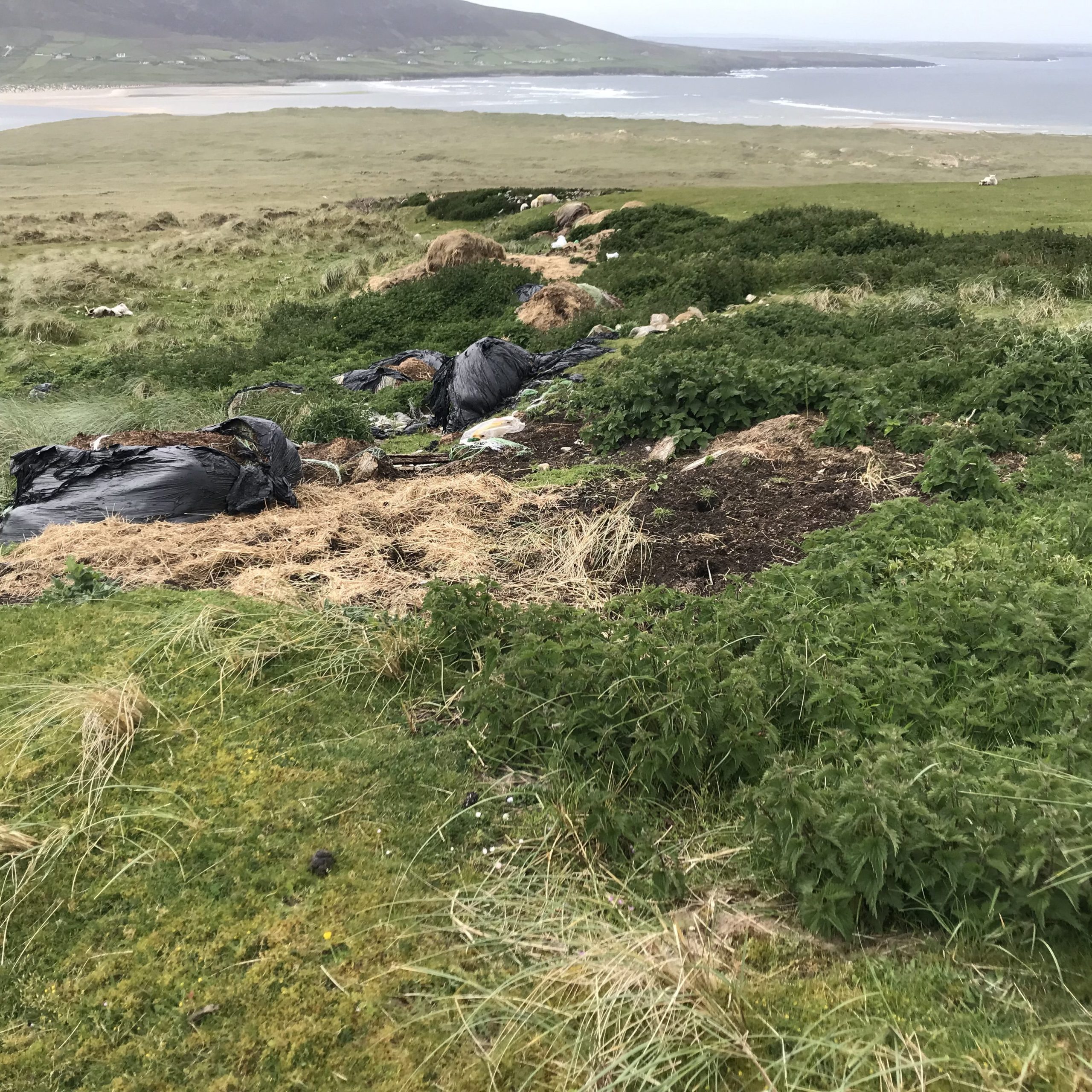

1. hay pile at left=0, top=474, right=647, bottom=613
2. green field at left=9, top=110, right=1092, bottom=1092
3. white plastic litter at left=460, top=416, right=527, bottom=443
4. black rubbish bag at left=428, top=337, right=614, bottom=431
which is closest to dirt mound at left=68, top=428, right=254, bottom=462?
green field at left=9, top=110, right=1092, bottom=1092

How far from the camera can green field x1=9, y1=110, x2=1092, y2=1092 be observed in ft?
7.42

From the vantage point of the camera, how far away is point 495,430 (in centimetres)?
870

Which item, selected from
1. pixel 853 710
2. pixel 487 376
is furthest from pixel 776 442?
pixel 487 376

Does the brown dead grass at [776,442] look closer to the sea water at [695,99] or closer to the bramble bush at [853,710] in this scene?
the bramble bush at [853,710]

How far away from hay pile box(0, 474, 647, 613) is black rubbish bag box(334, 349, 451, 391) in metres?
5.65

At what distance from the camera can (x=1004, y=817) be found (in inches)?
91.7

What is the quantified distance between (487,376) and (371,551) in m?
5.21

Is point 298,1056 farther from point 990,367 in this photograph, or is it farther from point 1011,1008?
point 990,367

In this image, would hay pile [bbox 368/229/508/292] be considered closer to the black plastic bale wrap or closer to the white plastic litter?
the white plastic litter

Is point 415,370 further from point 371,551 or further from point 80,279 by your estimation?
point 80,279

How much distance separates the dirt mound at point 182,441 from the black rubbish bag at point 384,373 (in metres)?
4.56

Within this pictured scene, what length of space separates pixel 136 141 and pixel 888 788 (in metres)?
72.2

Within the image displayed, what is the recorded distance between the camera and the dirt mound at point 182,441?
6930 millimetres

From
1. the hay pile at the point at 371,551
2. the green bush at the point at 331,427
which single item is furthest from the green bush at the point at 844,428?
the green bush at the point at 331,427
